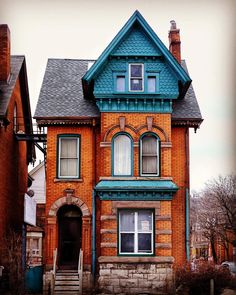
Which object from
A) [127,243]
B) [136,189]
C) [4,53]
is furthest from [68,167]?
[4,53]

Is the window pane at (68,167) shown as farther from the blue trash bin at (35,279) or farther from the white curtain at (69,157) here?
the blue trash bin at (35,279)

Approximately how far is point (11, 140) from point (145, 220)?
856cm

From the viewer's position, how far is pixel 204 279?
25172mm

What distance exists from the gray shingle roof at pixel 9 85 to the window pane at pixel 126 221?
7.09 metres

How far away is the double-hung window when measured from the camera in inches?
1128

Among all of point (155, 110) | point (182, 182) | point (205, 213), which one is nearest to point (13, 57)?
point (155, 110)

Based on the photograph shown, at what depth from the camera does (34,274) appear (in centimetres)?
2836

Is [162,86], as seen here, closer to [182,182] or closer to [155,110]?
[155,110]

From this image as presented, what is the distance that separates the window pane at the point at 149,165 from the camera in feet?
92.2

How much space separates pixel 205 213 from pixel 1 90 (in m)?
43.1

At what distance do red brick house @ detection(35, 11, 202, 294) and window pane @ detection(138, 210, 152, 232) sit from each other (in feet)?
0.15

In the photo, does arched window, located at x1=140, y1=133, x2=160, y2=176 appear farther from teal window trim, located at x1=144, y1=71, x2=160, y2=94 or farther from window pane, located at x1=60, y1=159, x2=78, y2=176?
window pane, located at x1=60, y1=159, x2=78, y2=176

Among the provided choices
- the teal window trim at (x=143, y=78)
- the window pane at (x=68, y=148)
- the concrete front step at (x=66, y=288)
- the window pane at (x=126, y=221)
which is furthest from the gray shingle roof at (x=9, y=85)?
the concrete front step at (x=66, y=288)

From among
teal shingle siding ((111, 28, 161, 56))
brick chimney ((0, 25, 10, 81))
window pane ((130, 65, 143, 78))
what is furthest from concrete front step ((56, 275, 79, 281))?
teal shingle siding ((111, 28, 161, 56))
